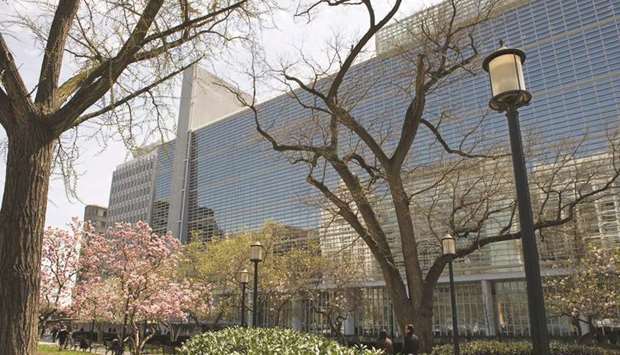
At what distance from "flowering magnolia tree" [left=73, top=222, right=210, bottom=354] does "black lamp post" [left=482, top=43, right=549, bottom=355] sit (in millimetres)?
21929

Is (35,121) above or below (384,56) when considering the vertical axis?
below

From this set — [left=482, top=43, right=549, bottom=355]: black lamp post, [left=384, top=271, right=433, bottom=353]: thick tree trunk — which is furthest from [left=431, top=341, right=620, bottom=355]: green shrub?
[left=482, top=43, right=549, bottom=355]: black lamp post

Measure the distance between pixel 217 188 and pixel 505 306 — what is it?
138 ft

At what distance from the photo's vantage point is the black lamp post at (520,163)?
373 centimetres

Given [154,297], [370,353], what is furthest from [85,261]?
[370,353]

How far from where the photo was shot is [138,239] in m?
26.8

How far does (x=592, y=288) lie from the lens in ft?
74.5

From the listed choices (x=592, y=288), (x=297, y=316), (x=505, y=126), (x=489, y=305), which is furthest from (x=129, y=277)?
(x=297, y=316)

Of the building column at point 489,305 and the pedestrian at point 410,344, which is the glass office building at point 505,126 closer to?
the building column at point 489,305

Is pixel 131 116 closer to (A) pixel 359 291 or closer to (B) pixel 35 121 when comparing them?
(B) pixel 35 121

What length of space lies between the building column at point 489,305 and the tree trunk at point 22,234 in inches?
1555

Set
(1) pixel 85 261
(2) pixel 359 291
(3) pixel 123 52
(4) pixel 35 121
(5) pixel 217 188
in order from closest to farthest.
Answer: (4) pixel 35 121 < (3) pixel 123 52 < (1) pixel 85 261 < (2) pixel 359 291 < (5) pixel 217 188

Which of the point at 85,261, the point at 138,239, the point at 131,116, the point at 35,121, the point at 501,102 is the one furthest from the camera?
the point at 138,239

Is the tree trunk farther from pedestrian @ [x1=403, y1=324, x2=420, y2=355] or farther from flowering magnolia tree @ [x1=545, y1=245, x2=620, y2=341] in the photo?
flowering magnolia tree @ [x1=545, y1=245, x2=620, y2=341]
